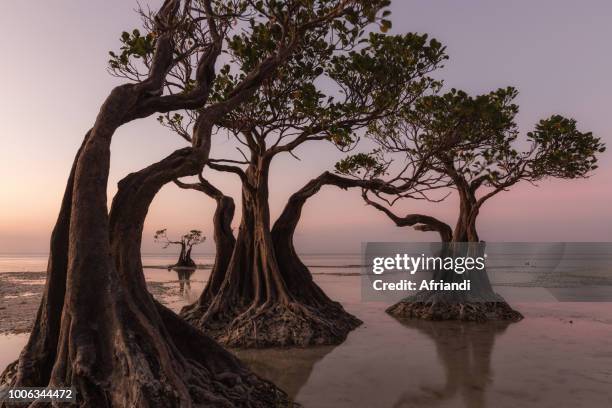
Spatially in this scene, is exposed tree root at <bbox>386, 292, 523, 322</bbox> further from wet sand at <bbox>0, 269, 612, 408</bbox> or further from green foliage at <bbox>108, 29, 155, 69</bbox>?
green foliage at <bbox>108, 29, 155, 69</bbox>

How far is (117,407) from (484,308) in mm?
15415

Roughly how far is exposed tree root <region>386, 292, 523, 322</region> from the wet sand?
0.90 meters

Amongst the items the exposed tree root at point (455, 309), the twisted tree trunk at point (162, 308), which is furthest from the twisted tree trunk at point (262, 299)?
the twisted tree trunk at point (162, 308)

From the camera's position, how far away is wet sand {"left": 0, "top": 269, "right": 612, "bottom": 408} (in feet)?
26.6

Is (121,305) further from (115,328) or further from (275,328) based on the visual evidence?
(275,328)

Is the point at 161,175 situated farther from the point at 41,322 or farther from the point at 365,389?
the point at 365,389

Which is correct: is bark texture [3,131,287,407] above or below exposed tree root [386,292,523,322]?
above

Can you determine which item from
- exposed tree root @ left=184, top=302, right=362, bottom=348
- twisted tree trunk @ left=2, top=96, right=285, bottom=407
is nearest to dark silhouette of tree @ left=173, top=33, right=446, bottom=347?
exposed tree root @ left=184, top=302, right=362, bottom=348

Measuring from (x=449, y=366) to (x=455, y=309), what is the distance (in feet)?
25.7

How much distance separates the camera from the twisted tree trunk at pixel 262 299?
1290 cm

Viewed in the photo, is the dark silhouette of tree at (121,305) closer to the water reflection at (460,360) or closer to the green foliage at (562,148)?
the water reflection at (460,360)

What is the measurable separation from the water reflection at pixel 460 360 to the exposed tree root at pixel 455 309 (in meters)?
0.64

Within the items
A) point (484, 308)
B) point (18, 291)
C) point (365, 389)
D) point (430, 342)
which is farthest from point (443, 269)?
point (18, 291)

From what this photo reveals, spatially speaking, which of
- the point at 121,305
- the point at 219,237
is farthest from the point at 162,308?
the point at 219,237
